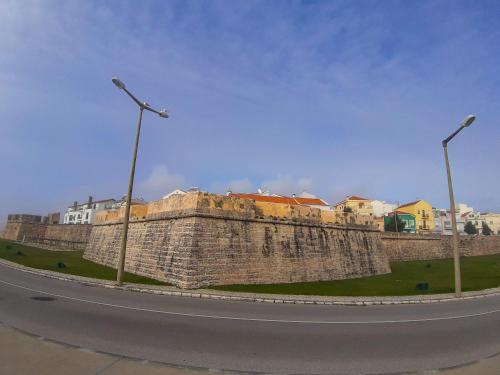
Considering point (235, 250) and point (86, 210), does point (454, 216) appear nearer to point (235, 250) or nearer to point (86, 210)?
point (235, 250)

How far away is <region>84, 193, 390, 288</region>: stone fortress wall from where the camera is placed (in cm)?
1573

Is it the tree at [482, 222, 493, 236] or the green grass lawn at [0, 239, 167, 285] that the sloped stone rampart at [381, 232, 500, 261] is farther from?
the tree at [482, 222, 493, 236]

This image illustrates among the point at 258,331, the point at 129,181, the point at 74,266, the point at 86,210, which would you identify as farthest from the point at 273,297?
the point at 86,210

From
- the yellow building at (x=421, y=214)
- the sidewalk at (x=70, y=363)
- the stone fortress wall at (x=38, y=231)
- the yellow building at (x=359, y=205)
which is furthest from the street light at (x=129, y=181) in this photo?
the yellow building at (x=421, y=214)

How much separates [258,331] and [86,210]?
94.9 meters

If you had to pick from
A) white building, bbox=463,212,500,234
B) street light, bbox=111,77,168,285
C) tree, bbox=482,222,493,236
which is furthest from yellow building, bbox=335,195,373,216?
street light, bbox=111,77,168,285

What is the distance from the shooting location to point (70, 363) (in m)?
4.46

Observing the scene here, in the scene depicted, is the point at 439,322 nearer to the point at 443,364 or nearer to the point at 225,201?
the point at 443,364

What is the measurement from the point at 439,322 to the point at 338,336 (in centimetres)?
410

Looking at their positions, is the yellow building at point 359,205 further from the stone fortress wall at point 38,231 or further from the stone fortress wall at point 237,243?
the stone fortress wall at point 38,231

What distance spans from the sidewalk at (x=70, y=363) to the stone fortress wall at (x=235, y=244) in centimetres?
949

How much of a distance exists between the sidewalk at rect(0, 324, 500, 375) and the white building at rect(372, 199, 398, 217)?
78732 millimetres

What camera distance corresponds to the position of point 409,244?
132ft

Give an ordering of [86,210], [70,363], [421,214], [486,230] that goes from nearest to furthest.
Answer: [70,363], [421,214], [486,230], [86,210]
